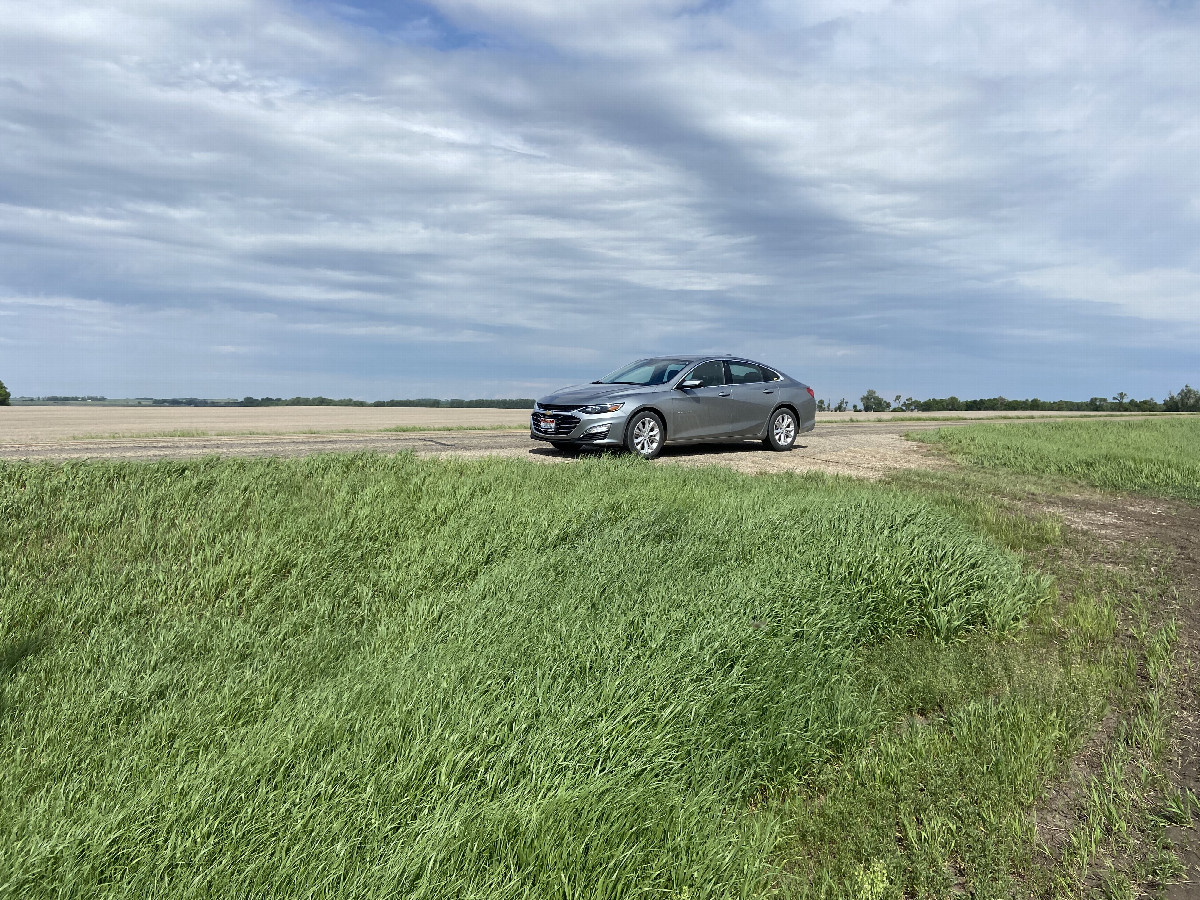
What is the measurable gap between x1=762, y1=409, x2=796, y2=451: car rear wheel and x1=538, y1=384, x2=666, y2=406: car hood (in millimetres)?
2855

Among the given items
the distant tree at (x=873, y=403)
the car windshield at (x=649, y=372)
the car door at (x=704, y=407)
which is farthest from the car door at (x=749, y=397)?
the distant tree at (x=873, y=403)

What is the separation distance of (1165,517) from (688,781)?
9.21 metres

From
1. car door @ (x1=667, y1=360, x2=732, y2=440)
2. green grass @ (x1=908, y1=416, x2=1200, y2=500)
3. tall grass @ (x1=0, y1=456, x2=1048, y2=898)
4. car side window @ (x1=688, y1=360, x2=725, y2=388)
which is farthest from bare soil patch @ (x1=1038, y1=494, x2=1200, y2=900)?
car side window @ (x1=688, y1=360, x2=725, y2=388)

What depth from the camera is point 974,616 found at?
581cm

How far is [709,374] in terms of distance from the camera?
13852mm

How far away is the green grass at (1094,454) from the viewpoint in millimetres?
12219

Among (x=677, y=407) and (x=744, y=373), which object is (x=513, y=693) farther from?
(x=744, y=373)

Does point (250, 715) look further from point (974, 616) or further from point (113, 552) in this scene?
point (974, 616)

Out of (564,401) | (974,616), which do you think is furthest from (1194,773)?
(564,401)

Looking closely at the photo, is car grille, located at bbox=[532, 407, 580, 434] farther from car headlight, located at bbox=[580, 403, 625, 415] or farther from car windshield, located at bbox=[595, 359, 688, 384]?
car windshield, located at bbox=[595, 359, 688, 384]

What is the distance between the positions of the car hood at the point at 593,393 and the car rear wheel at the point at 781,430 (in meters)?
2.86

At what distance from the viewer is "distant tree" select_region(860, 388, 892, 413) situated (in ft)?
148

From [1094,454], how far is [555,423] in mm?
10330

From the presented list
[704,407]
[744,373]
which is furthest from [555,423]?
[744,373]
